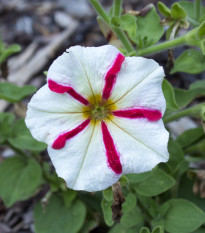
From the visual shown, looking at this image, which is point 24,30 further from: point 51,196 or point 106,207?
point 106,207

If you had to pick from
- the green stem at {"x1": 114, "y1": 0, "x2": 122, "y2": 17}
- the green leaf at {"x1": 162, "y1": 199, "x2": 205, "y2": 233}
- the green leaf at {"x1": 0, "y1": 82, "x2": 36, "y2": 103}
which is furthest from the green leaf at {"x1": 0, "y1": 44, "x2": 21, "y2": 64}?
the green leaf at {"x1": 162, "y1": 199, "x2": 205, "y2": 233}

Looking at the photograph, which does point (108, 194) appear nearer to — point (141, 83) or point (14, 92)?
point (141, 83)

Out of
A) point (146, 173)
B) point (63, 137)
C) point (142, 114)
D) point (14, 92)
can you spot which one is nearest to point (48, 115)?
point (63, 137)

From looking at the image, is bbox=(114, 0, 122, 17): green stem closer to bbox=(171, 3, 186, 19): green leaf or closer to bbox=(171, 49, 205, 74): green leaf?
bbox=(171, 3, 186, 19): green leaf

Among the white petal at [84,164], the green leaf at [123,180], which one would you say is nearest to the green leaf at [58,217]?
the green leaf at [123,180]

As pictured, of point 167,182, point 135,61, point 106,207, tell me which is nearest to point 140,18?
point 135,61

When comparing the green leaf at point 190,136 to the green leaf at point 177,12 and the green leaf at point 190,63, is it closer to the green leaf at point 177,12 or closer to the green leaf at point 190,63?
the green leaf at point 190,63

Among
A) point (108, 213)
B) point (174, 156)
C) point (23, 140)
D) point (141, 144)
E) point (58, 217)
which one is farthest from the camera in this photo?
point (58, 217)
